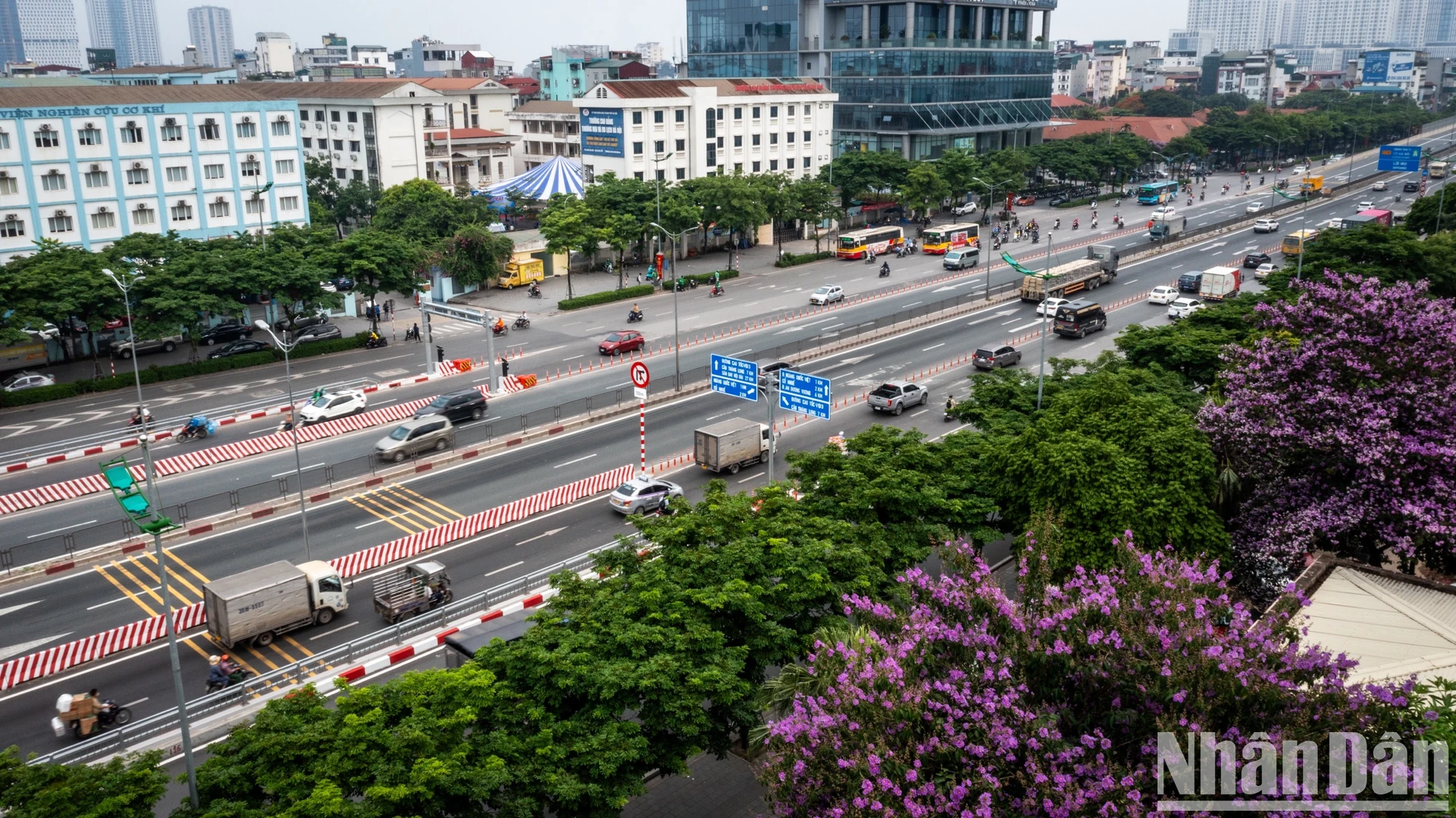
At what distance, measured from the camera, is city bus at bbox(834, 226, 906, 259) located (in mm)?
91375

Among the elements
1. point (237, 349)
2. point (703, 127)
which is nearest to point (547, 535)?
point (237, 349)

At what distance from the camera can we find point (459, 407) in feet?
159

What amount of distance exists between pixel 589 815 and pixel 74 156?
62.2 meters

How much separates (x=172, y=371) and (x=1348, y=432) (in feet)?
177

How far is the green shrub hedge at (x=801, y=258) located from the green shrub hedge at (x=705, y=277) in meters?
5.17

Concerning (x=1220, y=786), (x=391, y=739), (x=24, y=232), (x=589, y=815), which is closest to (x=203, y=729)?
(x=391, y=739)

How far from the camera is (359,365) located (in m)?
59.1

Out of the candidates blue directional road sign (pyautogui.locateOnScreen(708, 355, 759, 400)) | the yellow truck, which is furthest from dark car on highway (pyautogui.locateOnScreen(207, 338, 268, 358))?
blue directional road sign (pyautogui.locateOnScreen(708, 355, 759, 400))

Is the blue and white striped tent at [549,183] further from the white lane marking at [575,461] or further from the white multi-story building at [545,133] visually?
the white lane marking at [575,461]

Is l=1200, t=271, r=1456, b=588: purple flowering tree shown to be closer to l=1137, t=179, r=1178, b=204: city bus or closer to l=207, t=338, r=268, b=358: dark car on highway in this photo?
l=207, t=338, r=268, b=358: dark car on highway

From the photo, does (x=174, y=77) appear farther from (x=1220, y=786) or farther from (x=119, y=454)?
(x=1220, y=786)

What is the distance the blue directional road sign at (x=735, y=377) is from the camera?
41.6 metres

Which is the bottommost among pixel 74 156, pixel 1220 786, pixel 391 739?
pixel 391 739

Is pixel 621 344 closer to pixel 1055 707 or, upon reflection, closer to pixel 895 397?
pixel 895 397
